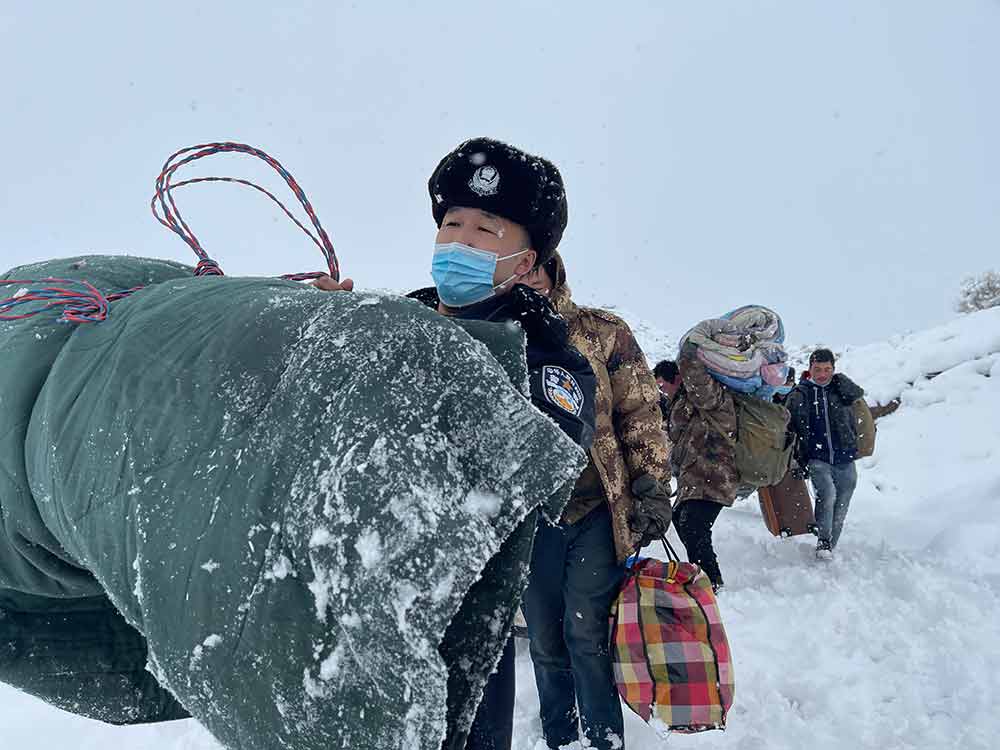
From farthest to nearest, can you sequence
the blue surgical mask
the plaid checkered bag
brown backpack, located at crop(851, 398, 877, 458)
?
brown backpack, located at crop(851, 398, 877, 458)
the plaid checkered bag
the blue surgical mask

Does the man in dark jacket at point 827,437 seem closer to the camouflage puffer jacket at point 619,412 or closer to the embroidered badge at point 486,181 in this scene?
the camouflage puffer jacket at point 619,412

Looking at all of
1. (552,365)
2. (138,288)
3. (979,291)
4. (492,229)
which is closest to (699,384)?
(492,229)

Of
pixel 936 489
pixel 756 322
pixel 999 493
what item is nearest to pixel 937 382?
pixel 936 489

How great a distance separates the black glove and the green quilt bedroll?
1277 mm

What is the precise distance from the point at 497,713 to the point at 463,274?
112 centimetres

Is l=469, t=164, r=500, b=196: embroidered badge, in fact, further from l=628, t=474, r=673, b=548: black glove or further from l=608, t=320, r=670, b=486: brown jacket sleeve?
l=628, t=474, r=673, b=548: black glove

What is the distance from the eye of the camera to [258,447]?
→ 2.14ft

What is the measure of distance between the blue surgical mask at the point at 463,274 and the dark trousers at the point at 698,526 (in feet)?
8.53

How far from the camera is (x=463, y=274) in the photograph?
1.70 metres

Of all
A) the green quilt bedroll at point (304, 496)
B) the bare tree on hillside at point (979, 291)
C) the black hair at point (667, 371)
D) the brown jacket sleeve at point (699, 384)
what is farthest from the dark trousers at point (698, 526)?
the bare tree on hillside at point (979, 291)

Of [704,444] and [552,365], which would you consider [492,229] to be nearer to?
[552,365]

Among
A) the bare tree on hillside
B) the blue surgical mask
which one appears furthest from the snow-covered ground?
the bare tree on hillside

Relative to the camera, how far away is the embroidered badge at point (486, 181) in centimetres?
173

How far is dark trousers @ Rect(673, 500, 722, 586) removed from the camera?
12.4 feet
